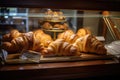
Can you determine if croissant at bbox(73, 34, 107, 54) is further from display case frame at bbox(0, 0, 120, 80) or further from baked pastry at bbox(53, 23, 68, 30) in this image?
baked pastry at bbox(53, 23, 68, 30)

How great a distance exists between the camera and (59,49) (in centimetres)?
83

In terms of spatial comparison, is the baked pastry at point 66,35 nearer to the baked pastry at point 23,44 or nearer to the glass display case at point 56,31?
the glass display case at point 56,31

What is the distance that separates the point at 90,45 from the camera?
2.89ft

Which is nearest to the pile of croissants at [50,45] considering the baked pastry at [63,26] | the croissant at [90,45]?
the croissant at [90,45]

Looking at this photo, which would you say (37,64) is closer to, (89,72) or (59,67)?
(59,67)

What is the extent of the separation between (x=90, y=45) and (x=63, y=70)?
0.22m

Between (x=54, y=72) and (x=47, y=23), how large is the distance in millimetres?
366

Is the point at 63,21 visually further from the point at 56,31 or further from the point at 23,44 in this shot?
the point at 23,44

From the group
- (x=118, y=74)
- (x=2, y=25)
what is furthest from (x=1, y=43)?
(x=118, y=74)

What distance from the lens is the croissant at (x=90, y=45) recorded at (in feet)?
2.87
